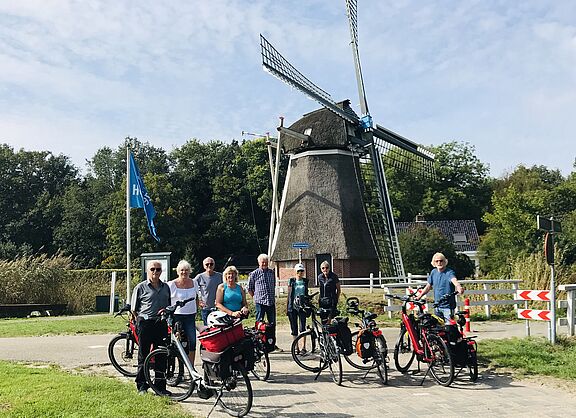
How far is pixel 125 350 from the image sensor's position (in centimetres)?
969

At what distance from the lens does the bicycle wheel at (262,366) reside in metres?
8.71

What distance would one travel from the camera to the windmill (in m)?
29.5

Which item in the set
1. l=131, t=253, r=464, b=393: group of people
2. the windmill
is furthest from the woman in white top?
the windmill

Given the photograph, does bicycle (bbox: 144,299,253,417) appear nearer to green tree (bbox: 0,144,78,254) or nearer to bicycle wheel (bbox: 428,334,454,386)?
bicycle wheel (bbox: 428,334,454,386)

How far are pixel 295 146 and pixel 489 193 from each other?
37792 mm

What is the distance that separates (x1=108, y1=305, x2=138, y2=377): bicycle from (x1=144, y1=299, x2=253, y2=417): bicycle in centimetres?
153

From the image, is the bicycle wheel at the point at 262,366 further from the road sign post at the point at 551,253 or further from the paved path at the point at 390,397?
the road sign post at the point at 551,253

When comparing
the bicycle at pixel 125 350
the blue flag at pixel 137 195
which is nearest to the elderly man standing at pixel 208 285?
the bicycle at pixel 125 350

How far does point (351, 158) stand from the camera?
30.9 m

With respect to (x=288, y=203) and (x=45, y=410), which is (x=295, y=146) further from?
(x=45, y=410)

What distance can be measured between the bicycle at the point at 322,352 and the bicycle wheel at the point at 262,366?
0.72 m

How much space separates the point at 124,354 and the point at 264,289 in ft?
8.09

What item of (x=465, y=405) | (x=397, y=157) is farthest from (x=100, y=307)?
(x=465, y=405)

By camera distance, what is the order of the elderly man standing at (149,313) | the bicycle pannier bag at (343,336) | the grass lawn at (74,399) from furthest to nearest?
the bicycle pannier bag at (343,336), the elderly man standing at (149,313), the grass lawn at (74,399)
